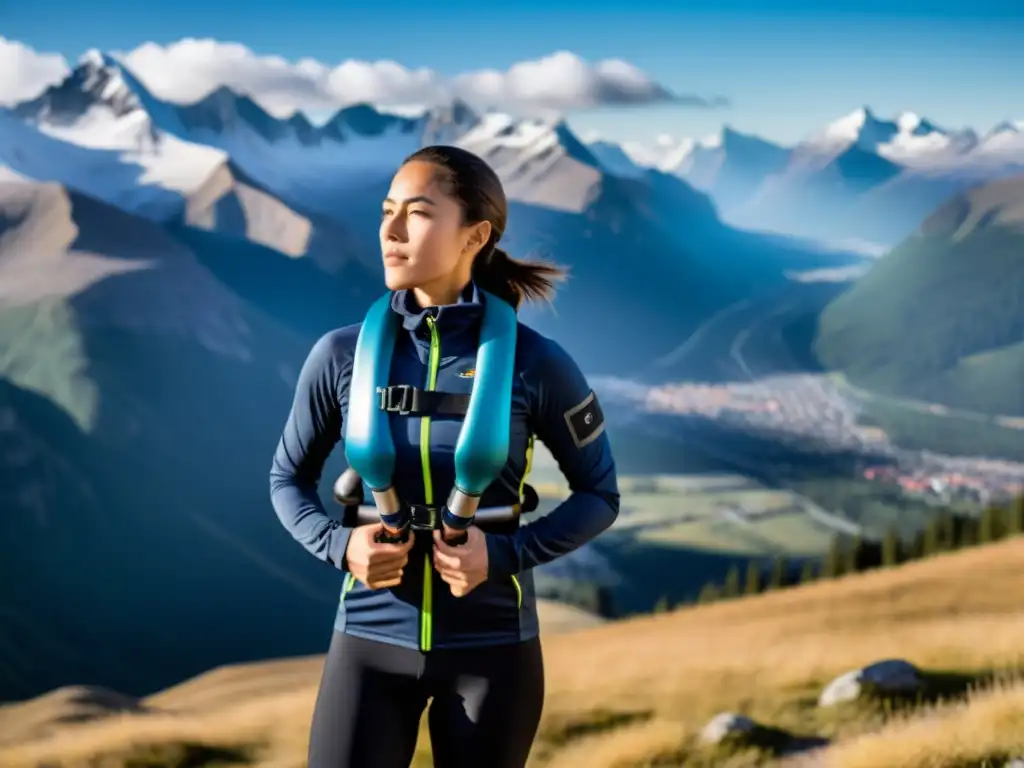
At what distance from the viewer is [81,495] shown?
178 ft

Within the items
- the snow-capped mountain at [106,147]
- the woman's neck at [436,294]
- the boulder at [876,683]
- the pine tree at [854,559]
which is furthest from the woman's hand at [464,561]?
the snow-capped mountain at [106,147]

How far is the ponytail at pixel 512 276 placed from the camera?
2.26 m

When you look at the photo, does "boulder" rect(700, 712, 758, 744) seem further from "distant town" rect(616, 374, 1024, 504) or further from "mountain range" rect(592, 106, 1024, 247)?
"mountain range" rect(592, 106, 1024, 247)

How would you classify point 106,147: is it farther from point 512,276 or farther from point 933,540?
point 512,276

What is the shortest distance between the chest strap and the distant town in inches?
2445

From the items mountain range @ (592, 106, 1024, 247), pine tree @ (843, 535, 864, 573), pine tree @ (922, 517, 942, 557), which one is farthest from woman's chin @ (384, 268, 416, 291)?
mountain range @ (592, 106, 1024, 247)

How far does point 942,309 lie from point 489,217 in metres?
81.3

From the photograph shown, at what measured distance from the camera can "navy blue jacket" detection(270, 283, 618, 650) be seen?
2006 mm

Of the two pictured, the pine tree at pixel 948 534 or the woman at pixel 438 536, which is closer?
the woman at pixel 438 536

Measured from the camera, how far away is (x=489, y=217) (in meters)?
2.15

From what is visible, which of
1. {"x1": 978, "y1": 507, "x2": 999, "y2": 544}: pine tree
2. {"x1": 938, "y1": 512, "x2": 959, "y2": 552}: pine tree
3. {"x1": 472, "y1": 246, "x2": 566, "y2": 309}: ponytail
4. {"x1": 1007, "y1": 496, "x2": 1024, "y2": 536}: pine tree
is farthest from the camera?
{"x1": 938, "y1": 512, "x2": 959, "y2": 552}: pine tree

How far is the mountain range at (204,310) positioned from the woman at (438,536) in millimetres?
49839

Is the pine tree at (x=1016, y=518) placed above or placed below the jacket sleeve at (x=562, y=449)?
below

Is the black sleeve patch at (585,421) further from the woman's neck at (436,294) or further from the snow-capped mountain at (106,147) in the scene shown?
the snow-capped mountain at (106,147)
